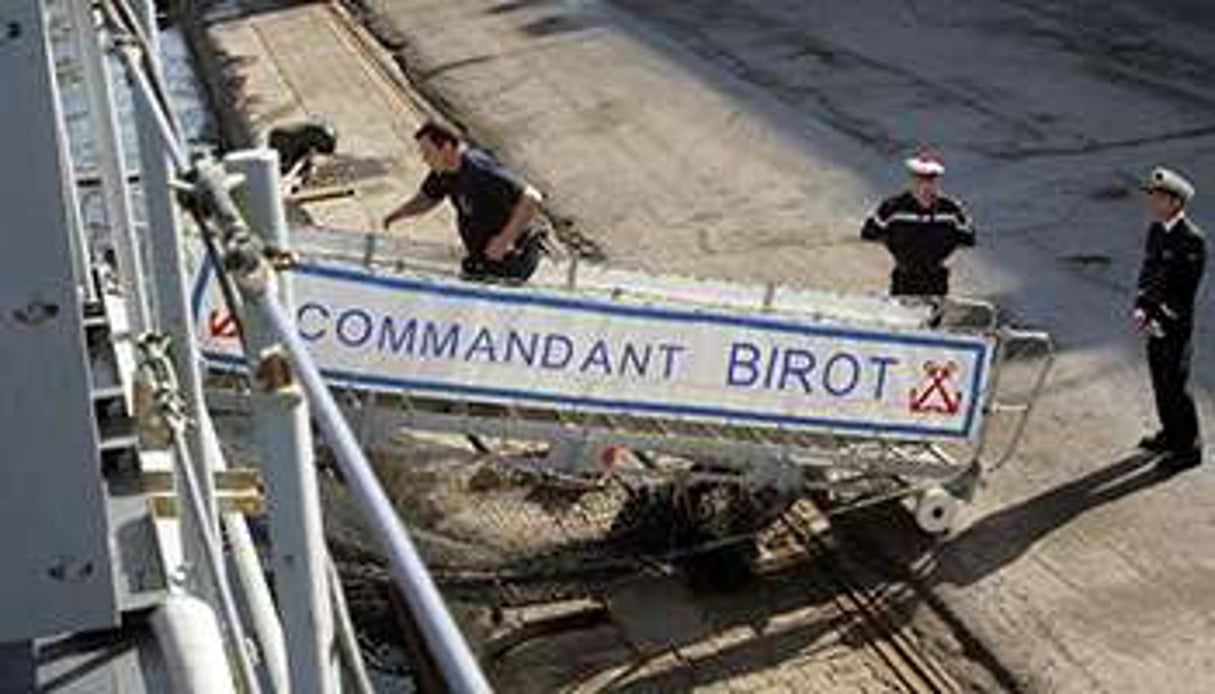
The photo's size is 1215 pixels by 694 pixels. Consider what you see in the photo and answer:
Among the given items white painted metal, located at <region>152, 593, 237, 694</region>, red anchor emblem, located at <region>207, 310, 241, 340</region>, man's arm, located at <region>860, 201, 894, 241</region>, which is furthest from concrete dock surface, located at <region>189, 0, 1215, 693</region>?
white painted metal, located at <region>152, 593, 237, 694</region>

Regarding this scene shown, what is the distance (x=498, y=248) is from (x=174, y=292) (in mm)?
6396

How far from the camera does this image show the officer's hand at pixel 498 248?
31.4ft

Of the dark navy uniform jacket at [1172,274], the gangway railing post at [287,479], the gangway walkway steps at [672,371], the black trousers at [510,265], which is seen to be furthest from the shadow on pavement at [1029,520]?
the gangway railing post at [287,479]

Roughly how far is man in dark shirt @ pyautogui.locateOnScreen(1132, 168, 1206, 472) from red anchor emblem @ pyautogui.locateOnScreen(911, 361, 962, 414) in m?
1.62

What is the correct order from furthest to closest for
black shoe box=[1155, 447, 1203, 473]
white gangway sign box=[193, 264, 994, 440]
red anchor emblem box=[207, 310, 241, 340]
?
black shoe box=[1155, 447, 1203, 473]
white gangway sign box=[193, 264, 994, 440]
red anchor emblem box=[207, 310, 241, 340]

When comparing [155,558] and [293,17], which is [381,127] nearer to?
[293,17]

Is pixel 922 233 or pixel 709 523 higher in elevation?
pixel 922 233

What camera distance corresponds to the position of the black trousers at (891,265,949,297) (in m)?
10.3

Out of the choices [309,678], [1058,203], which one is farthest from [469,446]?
[1058,203]

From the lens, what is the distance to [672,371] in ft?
28.8

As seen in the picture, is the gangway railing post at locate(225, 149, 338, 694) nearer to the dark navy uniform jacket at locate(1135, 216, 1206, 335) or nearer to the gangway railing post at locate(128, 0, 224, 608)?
the gangway railing post at locate(128, 0, 224, 608)

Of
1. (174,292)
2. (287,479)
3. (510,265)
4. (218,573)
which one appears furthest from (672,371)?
(287,479)

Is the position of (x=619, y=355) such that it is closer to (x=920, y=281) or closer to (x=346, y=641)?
(x=920, y=281)

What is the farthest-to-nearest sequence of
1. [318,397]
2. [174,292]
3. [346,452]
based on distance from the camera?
1. [174,292]
2. [318,397]
3. [346,452]
